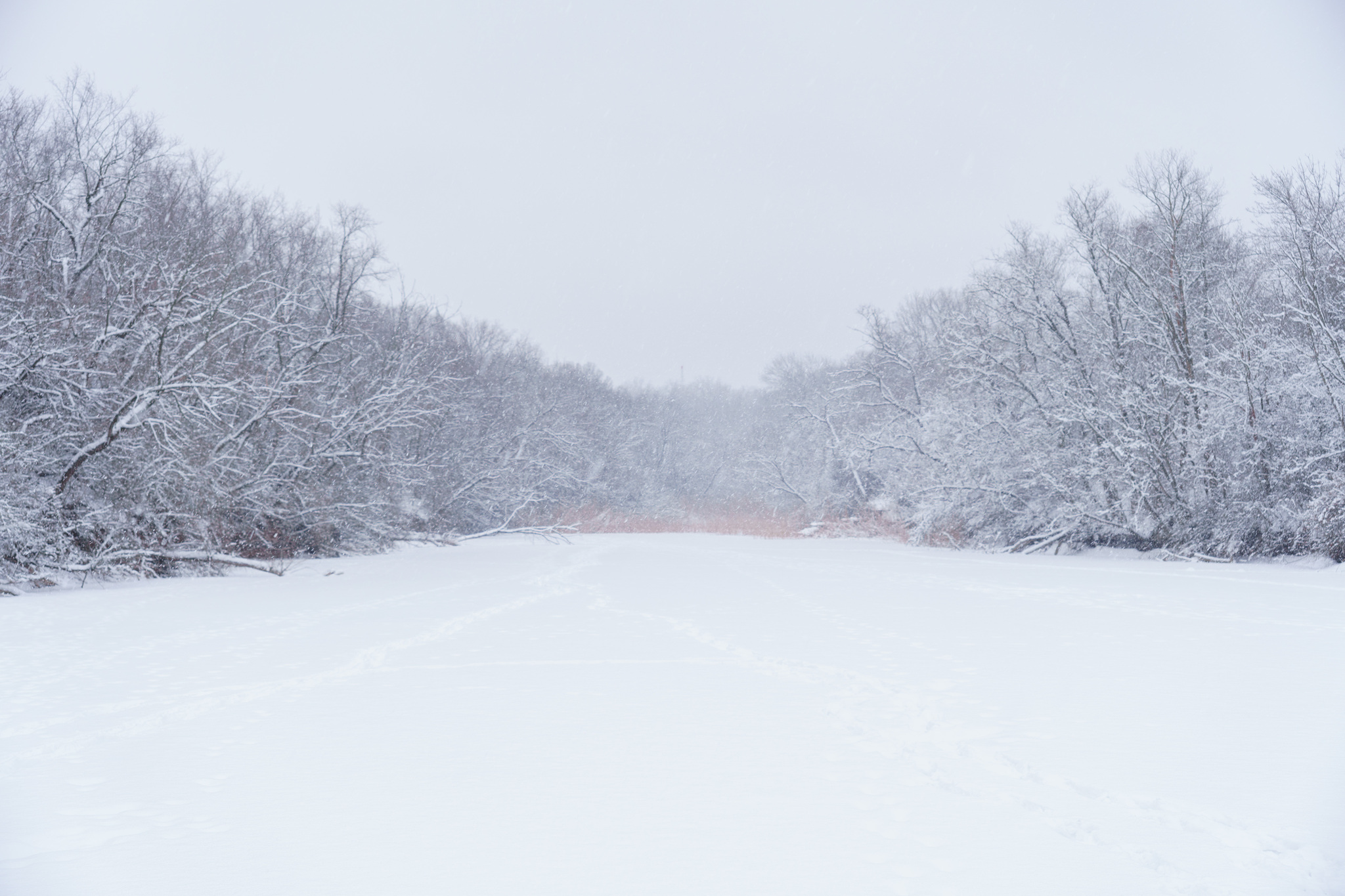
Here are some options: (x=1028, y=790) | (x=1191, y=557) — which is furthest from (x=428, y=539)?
(x=1028, y=790)

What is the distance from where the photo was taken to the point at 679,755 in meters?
4.75

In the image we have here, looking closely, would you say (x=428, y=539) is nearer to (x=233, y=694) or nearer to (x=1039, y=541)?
(x=1039, y=541)

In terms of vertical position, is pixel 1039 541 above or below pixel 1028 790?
above

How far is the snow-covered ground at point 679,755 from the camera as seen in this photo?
3258mm

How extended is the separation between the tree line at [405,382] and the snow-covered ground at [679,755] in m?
5.80

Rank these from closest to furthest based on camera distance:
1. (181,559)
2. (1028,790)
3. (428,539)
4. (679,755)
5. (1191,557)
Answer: (1028,790) < (679,755) < (181,559) < (1191,557) < (428,539)

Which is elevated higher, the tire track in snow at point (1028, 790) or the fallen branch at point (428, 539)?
the tire track in snow at point (1028, 790)

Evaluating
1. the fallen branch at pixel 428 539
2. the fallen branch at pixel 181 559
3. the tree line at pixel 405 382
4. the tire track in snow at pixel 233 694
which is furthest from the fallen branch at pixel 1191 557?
the fallen branch at pixel 428 539

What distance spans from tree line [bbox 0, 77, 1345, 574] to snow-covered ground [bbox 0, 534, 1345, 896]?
5.80m

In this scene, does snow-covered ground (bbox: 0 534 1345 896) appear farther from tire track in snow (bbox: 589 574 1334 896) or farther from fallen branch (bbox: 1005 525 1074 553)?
fallen branch (bbox: 1005 525 1074 553)

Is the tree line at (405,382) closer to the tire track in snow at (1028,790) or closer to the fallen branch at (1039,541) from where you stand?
the fallen branch at (1039,541)

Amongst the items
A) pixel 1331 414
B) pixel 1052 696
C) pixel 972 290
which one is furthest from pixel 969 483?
pixel 1052 696

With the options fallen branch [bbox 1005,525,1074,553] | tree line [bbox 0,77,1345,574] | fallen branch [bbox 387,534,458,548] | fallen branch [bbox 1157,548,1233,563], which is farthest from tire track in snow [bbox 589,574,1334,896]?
fallen branch [bbox 387,534,458,548]

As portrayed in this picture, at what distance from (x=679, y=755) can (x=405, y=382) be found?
22.4 m
